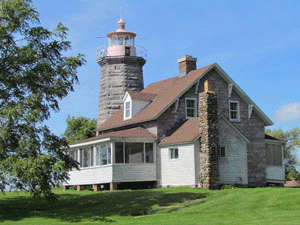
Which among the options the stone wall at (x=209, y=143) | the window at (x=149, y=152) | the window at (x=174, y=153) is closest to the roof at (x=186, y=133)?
the window at (x=174, y=153)

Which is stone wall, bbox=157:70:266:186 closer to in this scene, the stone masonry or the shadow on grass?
the shadow on grass

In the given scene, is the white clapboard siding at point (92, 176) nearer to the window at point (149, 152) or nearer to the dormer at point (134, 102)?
the window at point (149, 152)

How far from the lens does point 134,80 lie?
4412 cm

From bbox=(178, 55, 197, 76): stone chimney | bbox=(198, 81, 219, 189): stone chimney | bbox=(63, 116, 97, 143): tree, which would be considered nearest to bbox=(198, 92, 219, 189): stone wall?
bbox=(198, 81, 219, 189): stone chimney

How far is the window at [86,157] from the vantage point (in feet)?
114

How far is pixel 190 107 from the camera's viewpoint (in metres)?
34.9

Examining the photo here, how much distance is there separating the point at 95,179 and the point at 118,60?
1400 centimetres

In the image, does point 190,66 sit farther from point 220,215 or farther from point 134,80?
point 220,215

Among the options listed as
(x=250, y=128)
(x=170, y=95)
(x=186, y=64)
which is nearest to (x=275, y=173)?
(x=250, y=128)

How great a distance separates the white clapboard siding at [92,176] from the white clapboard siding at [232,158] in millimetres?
7193

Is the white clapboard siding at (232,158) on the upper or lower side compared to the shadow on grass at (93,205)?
upper

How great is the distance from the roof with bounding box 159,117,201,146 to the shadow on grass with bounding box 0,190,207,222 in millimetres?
4340

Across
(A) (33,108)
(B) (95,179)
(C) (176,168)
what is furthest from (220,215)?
(B) (95,179)

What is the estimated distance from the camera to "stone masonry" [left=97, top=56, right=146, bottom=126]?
4353cm
